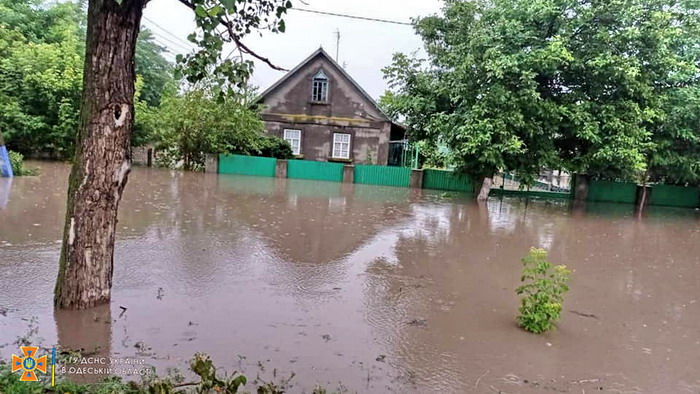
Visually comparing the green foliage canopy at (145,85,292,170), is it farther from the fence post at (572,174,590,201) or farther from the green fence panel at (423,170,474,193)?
the fence post at (572,174,590,201)

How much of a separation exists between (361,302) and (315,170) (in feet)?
58.8

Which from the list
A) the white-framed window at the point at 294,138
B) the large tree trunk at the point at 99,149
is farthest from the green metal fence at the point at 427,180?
the large tree trunk at the point at 99,149

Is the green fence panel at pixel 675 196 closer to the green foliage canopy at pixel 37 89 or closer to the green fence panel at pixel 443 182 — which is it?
the green fence panel at pixel 443 182

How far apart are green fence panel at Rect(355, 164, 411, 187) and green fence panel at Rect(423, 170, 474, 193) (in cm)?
88

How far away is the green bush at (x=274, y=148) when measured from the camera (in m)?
23.8

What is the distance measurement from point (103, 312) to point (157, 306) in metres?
0.54

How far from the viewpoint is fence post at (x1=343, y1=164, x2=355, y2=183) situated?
2291cm

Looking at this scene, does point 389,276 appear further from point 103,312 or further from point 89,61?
point 89,61

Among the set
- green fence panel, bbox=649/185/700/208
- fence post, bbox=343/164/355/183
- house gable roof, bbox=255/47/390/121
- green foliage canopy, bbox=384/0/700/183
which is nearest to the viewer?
green foliage canopy, bbox=384/0/700/183

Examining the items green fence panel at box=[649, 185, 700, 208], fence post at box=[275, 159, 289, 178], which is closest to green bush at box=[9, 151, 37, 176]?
fence post at box=[275, 159, 289, 178]

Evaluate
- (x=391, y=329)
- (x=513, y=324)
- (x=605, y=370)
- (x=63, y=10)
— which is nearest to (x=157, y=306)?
(x=391, y=329)

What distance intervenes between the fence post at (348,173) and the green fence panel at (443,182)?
3.39m

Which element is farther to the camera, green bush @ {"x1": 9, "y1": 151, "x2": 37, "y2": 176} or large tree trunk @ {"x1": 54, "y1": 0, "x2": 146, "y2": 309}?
green bush @ {"x1": 9, "y1": 151, "x2": 37, "y2": 176}

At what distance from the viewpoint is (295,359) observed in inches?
151
